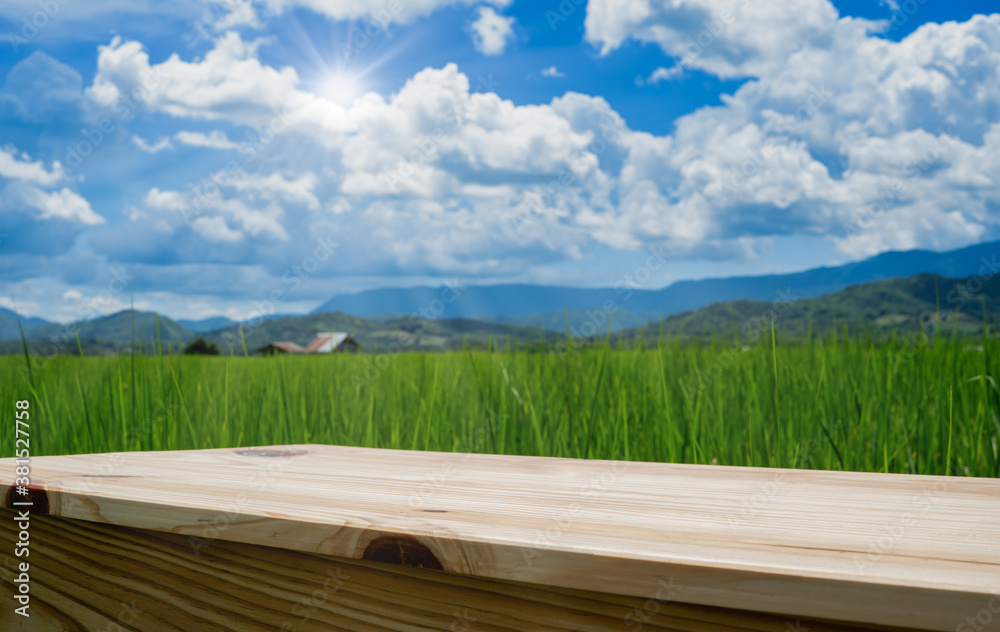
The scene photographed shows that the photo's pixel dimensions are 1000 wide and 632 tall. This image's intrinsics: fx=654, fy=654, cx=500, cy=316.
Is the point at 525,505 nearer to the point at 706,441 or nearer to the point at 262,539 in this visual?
the point at 262,539

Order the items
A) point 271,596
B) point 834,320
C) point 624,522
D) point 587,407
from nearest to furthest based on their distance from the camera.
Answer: point 624,522, point 271,596, point 587,407, point 834,320

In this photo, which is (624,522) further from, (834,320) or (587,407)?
(834,320)

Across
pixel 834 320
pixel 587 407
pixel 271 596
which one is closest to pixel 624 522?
pixel 271 596

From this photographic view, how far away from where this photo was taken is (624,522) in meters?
0.81

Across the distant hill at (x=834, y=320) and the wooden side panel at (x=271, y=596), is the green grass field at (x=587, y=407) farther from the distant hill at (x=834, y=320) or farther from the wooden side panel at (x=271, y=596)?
the wooden side panel at (x=271, y=596)

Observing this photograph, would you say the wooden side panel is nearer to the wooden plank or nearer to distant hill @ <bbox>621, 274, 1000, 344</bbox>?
the wooden plank

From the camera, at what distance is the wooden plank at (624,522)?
0.62 metres

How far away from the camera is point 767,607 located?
0.62 m

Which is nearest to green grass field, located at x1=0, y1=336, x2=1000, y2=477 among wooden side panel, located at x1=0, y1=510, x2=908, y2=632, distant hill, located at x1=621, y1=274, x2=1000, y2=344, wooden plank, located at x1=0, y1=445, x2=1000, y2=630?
distant hill, located at x1=621, y1=274, x2=1000, y2=344

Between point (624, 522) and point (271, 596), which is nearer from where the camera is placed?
point (624, 522)

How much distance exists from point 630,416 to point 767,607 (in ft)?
6.53

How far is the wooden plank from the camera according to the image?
0.62 m

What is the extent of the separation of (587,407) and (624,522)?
1.74 metres

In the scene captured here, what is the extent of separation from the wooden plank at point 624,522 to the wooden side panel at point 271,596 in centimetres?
4
